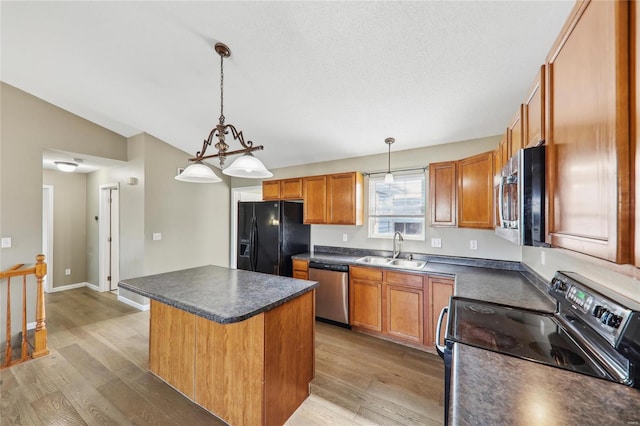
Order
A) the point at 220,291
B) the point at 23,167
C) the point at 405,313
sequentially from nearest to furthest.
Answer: the point at 220,291 → the point at 405,313 → the point at 23,167

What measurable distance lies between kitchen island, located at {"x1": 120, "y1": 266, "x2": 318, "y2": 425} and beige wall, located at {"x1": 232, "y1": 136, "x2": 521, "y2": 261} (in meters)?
1.81

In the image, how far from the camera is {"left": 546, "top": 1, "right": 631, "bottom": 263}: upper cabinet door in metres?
0.58

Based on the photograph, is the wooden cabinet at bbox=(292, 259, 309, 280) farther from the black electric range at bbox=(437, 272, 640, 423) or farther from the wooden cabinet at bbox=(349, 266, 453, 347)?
the black electric range at bbox=(437, 272, 640, 423)

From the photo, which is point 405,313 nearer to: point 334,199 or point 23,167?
point 334,199

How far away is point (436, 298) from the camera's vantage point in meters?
2.56

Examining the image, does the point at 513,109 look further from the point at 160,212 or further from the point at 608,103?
the point at 160,212

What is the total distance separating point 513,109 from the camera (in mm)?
2322

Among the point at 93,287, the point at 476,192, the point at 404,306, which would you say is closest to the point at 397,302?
the point at 404,306

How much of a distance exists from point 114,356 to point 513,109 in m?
4.67

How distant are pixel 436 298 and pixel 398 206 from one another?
52.3 inches

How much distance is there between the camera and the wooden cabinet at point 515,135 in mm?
1408

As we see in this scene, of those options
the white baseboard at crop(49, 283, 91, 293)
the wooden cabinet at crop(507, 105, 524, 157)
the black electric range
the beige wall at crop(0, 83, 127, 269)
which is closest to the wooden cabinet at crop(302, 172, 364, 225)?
the wooden cabinet at crop(507, 105, 524, 157)

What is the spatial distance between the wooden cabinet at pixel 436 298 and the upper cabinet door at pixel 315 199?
163 cm

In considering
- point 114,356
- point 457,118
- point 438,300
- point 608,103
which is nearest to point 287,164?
point 457,118
